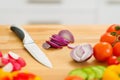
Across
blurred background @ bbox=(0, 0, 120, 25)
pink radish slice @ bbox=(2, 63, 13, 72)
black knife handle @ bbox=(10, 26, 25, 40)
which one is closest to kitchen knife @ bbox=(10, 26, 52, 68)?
black knife handle @ bbox=(10, 26, 25, 40)

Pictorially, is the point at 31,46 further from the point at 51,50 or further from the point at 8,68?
the point at 8,68

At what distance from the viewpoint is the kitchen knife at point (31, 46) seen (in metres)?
0.87

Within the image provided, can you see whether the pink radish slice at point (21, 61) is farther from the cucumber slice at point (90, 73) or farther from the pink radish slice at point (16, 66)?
the cucumber slice at point (90, 73)

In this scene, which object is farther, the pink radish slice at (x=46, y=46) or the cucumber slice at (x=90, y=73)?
the pink radish slice at (x=46, y=46)

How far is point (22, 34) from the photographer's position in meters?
1.02

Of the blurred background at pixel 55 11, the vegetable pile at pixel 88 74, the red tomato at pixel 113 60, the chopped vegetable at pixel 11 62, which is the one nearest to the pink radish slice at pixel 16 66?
the chopped vegetable at pixel 11 62

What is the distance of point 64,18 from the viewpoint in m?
1.80

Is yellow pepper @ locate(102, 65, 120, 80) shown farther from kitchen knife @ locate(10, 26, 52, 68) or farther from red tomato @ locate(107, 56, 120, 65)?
kitchen knife @ locate(10, 26, 52, 68)

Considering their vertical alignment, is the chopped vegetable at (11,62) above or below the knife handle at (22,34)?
below

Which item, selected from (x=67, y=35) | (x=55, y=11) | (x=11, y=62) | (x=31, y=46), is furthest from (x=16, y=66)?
(x=55, y=11)

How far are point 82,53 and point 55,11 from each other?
3.10 feet

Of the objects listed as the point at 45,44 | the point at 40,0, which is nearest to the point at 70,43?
the point at 45,44

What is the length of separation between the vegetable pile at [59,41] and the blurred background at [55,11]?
2.54ft

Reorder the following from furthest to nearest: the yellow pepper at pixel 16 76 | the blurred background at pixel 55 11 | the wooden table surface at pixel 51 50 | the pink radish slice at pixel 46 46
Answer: the blurred background at pixel 55 11 < the pink radish slice at pixel 46 46 < the wooden table surface at pixel 51 50 < the yellow pepper at pixel 16 76
